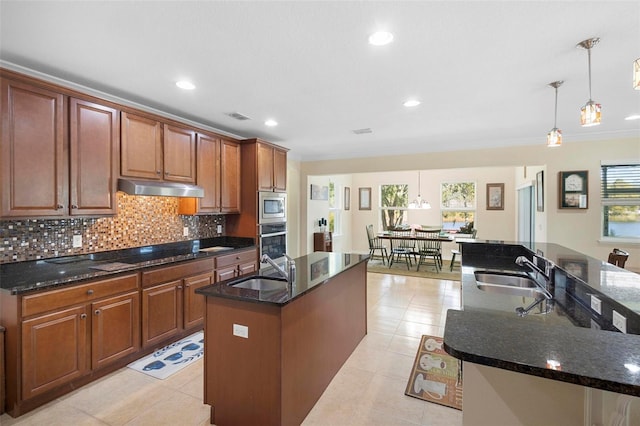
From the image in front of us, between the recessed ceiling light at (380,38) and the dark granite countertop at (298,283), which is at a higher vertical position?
the recessed ceiling light at (380,38)

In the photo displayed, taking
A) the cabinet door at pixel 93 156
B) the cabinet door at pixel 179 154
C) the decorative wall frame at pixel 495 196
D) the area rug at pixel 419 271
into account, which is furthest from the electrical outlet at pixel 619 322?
the decorative wall frame at pixel 495 196

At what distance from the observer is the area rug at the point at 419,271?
20.0 ft

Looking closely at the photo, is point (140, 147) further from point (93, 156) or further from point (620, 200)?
point (620, 200)

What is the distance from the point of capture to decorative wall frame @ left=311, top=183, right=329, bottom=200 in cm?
673

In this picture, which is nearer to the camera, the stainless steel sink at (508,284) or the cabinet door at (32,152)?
the cabinet door at (32,152)

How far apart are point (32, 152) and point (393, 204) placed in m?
7.70

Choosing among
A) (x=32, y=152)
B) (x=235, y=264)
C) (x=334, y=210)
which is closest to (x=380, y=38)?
(x=32, y=152)

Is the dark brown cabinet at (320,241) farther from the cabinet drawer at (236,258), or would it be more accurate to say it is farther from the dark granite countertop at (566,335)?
the dark granite countertop at (566,335)

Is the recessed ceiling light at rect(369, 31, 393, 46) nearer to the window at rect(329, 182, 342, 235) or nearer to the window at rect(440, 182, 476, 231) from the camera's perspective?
the window at rect(329, 182, 342, 235)

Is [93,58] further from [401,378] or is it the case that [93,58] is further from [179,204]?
[401,378]

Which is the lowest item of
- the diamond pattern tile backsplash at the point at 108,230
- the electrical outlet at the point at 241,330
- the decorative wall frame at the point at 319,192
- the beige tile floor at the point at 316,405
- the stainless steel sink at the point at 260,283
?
the beige tile floor at the point at 316,405

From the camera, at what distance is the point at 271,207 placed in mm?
4559

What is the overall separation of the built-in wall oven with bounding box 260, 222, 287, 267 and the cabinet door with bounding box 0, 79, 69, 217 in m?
2.33

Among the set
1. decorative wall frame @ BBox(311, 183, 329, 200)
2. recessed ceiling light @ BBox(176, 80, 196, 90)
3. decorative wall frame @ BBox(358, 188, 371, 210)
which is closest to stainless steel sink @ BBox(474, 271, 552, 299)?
recessed ceiling light @ BBox(176, 80, 196, 90)
